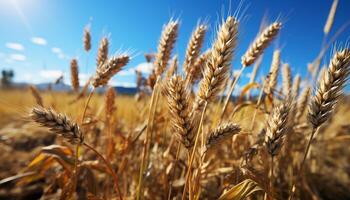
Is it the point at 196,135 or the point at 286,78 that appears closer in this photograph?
the point at 196,135

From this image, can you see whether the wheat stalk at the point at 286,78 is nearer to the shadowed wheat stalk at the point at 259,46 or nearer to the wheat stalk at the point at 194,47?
the shadowed wheat stalk at the point at 259,46

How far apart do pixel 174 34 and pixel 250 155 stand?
1.00 metres

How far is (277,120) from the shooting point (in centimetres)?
139

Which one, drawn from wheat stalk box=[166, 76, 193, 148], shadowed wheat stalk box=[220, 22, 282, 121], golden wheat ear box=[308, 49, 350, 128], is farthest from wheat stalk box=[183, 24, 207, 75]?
golden wheat ear box=[308, 49, 350, 128]

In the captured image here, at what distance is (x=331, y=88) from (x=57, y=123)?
1337mm

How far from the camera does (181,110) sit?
133cm

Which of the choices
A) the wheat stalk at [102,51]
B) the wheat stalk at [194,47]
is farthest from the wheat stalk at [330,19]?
the wheat stalk at [102,51]

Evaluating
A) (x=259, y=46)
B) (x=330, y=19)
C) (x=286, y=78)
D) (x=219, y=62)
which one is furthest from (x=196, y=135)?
(x=330, y=19)

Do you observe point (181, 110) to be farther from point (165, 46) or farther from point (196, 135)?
point (165, 46)

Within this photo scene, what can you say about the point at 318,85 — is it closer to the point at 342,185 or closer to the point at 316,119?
the point at 316,119

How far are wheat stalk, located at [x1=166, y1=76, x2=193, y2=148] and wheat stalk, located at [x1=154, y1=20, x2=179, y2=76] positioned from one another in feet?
1.93

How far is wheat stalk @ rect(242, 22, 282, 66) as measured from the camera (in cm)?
188

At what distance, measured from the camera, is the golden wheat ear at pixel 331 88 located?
4.42ft

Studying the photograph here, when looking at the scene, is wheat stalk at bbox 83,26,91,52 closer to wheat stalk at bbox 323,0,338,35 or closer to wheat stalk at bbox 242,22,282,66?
wheat stalk at bbox 242,22,282,66
